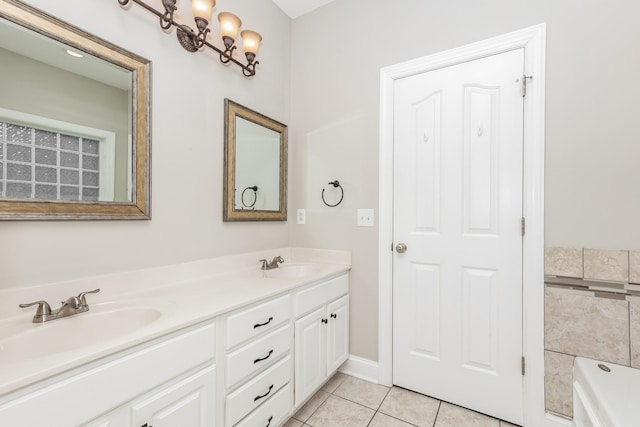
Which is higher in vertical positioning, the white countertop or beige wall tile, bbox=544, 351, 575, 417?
the white countertop

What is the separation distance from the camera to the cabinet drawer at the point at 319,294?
1.57 meters

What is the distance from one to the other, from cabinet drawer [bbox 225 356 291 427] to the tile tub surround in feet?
4.51

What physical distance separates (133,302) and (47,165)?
0.62 meters

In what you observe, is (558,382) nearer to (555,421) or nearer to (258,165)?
(555,421)

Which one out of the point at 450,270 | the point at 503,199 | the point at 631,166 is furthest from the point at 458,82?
the point at 450,270

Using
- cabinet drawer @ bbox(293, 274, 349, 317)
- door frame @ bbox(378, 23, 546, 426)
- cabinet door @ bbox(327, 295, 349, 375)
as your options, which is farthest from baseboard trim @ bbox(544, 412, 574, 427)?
cabinet drawer @ bbox(293, 274, 349, 317)

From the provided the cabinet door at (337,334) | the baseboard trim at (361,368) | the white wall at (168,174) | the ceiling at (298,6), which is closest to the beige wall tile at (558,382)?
the baseboard trim at (361,368)

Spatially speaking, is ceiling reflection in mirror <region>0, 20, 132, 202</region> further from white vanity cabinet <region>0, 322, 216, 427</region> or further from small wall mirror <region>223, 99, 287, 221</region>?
white vanity cabinet <region>0, 322, 216, 427</region>

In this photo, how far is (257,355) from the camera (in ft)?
4.23

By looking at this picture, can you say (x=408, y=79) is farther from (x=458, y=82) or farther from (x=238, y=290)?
(x=238, y=290)

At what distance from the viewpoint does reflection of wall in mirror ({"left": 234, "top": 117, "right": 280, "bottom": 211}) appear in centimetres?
186

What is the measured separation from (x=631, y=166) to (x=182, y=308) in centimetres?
210

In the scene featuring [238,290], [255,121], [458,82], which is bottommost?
[238,290]

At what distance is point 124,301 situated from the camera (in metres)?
1.21
